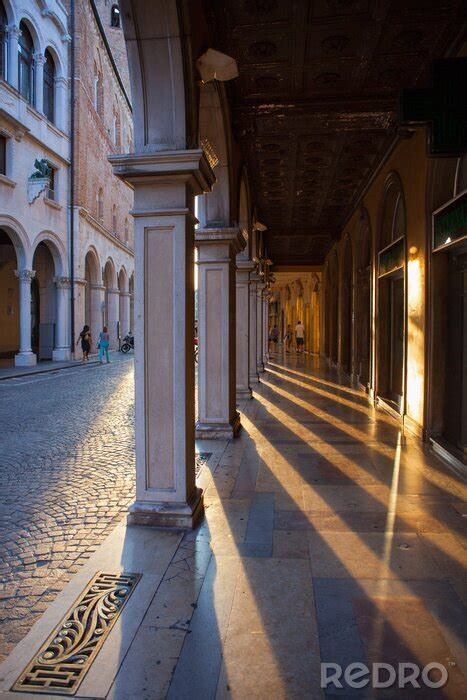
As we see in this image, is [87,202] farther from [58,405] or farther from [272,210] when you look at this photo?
[58,405]

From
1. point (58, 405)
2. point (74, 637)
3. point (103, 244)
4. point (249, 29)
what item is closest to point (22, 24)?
point (103, 244)

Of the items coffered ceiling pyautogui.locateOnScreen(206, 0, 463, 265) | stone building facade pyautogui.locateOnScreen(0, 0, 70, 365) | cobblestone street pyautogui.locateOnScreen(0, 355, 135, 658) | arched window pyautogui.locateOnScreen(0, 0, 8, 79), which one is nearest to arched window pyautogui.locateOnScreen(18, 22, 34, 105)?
stone building facade pyautogui.locateOnScreen(0, 0, 70, 365)

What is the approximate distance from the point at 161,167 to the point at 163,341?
130 cm

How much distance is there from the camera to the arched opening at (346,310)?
14.4 m

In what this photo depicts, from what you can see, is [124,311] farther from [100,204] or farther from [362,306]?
[362,306]

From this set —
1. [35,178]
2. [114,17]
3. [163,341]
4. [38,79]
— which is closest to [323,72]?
[163,341]

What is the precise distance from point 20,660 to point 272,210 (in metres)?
12.1

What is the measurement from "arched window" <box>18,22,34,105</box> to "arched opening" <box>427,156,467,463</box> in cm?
1703

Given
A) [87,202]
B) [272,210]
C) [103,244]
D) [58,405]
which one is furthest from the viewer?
[103,244]

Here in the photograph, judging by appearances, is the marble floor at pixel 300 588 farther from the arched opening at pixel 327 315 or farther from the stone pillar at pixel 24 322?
the stone pillar at pixel 24 322

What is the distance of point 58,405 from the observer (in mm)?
9828

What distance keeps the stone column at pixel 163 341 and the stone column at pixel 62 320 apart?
18.5m

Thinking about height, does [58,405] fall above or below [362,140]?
below

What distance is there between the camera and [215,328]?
673cm
